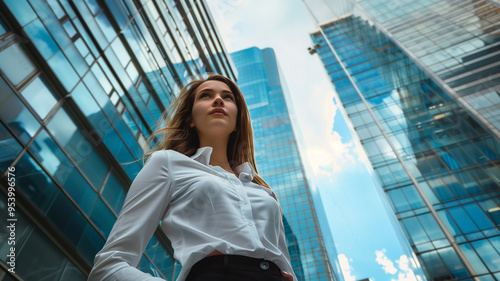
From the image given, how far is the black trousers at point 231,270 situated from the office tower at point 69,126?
5.26 m

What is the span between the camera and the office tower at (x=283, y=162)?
189 ft

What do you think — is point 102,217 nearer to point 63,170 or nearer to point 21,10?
point 63,170

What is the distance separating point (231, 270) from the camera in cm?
115

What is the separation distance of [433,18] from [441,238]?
65.9ft

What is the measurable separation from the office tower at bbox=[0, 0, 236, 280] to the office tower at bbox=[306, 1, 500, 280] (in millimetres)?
16697

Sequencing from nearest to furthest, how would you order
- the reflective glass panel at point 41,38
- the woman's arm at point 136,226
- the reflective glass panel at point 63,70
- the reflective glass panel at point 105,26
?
1. the woman's arm at point 136,226
2. the reflective glass panel at point 41,38
3. the reflective glass panel at point 63,70
4. the reflective glass panel at point 105,26

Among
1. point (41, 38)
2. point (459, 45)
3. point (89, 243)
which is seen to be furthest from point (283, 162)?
point (41, 38)

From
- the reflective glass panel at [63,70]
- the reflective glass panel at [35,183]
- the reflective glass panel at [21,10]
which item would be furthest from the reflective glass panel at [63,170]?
the reflective glass panel at [21,10]

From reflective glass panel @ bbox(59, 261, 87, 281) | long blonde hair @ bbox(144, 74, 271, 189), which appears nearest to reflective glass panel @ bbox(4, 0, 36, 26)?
reflective glass panel @ bbox(59, 261, 87, 281)

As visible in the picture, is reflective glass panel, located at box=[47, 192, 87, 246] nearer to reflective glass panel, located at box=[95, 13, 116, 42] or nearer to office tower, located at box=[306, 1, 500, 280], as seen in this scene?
reflective glass panel, located at box=[95, 13, 116, 42]

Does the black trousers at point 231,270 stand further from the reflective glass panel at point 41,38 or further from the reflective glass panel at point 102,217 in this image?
the reflective glass panel at point 41,38

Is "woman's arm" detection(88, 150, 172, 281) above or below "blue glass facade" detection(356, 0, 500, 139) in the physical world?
above

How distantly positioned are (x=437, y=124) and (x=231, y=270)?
1006 inches

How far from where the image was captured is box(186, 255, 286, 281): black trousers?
1131mm
